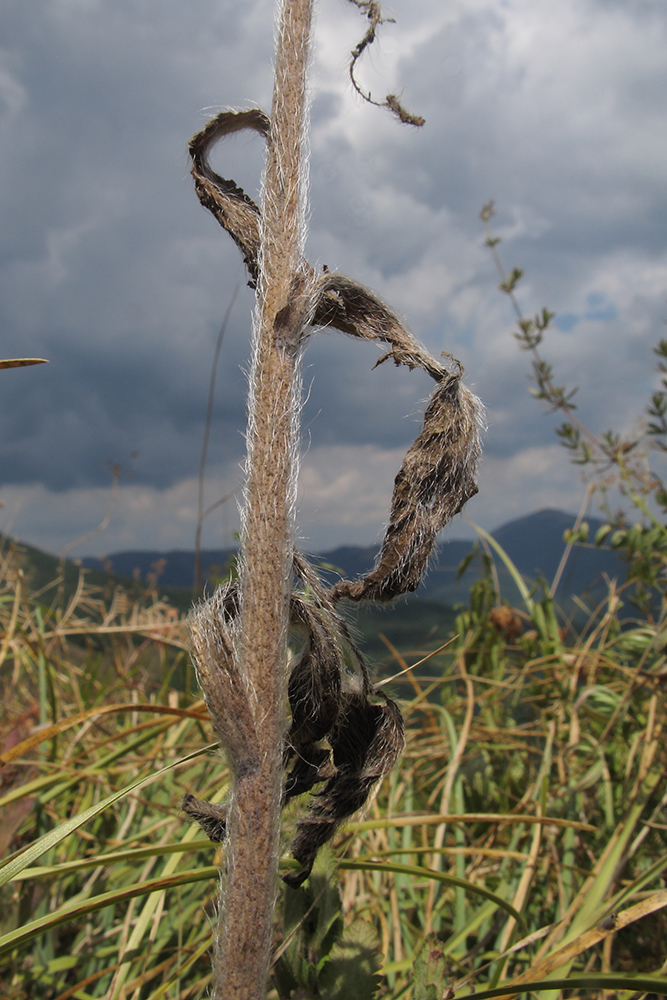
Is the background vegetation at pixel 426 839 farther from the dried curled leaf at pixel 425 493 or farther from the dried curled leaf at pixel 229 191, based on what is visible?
the dried curled leaf at pixel 229 191

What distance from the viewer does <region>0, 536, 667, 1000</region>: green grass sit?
904 millimetres

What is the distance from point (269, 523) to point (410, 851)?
86 centimetres

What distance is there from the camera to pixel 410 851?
1.21 m

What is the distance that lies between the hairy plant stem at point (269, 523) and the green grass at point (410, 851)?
0.16 metres

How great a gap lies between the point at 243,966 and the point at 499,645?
2.36 metres

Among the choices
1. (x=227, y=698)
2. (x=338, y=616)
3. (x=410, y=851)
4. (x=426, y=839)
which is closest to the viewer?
(x=227, y=698)

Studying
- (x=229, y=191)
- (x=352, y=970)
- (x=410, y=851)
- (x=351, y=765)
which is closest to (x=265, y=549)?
(x=351, y=765)

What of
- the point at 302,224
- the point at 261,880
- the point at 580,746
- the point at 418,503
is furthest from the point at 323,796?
the point at 580,746

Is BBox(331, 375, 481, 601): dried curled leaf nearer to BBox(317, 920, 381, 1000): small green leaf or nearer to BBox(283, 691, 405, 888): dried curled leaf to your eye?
BBox(283, 691, 405, 888): dried curled leaf

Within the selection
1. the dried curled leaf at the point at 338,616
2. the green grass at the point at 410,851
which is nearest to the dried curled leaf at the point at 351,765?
the dried curled leaf at the point at 338,616

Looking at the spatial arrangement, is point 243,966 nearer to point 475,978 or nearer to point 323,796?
point 323,796

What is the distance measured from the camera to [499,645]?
2.81 metres

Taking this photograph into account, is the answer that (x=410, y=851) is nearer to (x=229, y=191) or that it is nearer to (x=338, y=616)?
(x=338, y=616)

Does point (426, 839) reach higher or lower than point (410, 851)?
lower
